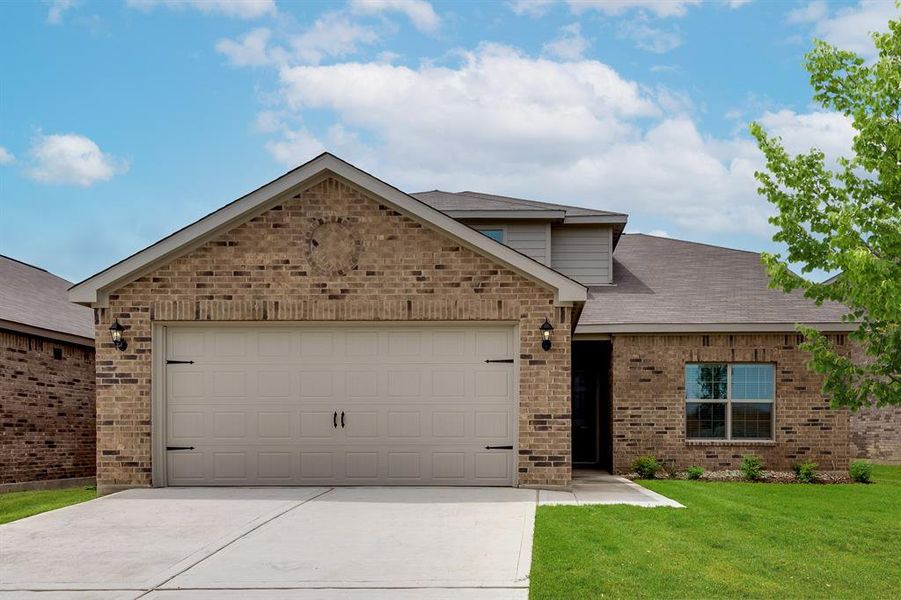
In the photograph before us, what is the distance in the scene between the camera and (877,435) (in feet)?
76.0

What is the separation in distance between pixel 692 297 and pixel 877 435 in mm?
7508

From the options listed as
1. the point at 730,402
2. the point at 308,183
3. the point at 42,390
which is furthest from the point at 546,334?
the point at 42,390

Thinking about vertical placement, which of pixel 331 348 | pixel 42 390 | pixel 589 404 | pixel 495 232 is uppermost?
pixel 495 232

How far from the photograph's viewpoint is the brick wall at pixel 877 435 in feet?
75.7

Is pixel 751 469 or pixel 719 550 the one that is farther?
pixel 751 469

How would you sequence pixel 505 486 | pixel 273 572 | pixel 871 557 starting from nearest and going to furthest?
pixel 273 572
pixel 871 557
pixel 505 486

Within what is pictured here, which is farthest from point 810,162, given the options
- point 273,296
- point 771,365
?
point 273,296

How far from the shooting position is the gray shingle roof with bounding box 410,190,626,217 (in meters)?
20.5

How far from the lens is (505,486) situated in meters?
13.7

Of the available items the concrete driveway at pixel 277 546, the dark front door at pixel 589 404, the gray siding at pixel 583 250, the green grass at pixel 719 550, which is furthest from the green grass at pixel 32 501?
the gray siding at pixel 583 250

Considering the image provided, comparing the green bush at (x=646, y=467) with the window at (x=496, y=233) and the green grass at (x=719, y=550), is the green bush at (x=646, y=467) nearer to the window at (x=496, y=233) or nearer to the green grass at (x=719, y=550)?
the green grass at (x=719, y=550)

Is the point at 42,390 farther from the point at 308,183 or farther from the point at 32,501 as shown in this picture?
the point at 308,183

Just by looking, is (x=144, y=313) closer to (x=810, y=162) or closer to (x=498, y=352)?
(x=498, y=352)

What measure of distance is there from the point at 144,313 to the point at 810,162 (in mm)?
10292
